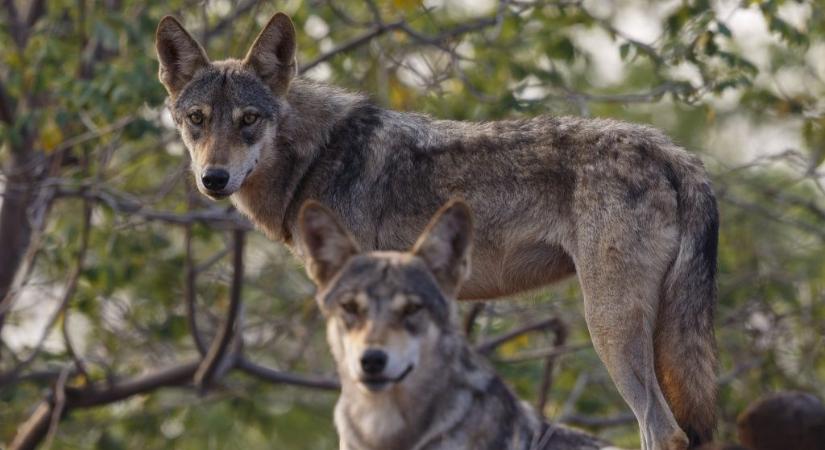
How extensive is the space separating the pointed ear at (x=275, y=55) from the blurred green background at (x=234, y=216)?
222 centimetres

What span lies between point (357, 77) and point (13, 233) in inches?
139

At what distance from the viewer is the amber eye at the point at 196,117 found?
23.9 feet

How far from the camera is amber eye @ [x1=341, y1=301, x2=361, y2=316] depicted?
17.8 ft

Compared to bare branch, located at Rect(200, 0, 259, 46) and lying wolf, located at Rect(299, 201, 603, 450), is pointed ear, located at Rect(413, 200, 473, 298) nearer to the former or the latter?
lying wolf, located at Rect(299, 201, 603, 450)

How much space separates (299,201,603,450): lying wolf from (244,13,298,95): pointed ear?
2.03 metres

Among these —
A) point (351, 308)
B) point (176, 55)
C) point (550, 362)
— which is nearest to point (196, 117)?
point (176, 55)

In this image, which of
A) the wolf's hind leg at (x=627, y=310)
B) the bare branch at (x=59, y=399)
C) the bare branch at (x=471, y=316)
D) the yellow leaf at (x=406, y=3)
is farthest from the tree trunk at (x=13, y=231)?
the wolf's hind leg at (x=627, y=310)

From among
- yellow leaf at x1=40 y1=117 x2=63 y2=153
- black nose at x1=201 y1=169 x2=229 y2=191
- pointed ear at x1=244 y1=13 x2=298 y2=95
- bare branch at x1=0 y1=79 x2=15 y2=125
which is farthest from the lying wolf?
bare branch at x1=0 y1=79 x2=15 y2=125

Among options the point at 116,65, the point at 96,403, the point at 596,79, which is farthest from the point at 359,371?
the point at 596,79

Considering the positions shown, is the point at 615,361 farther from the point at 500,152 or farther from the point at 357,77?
the point at 357,77

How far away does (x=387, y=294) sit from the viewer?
5387 mm

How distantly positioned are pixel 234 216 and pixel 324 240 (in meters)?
4.18

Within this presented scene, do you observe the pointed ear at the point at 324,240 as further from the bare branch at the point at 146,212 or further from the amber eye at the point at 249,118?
the bare branch at the point at 146,212

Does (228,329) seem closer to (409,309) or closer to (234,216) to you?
(234,216)
